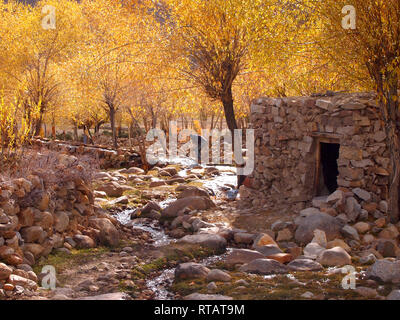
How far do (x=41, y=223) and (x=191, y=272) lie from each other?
264cm

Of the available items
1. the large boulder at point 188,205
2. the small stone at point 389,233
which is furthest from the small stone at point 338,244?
the large boulder at point 188,205

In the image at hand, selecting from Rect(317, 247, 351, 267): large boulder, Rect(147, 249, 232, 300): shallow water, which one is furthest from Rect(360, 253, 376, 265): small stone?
Rect(147, 249, 232, 300): shallow water

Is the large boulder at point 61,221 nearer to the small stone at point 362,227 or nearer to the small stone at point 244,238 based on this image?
the small stone at point 244,238

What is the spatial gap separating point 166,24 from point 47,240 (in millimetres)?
7480

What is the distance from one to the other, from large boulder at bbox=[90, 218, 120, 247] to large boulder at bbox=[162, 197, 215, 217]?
2181 mm

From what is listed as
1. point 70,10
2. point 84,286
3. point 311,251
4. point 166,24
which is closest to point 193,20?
point 166,24

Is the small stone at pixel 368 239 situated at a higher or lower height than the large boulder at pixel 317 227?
lower

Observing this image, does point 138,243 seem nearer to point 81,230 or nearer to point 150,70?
point 81,230

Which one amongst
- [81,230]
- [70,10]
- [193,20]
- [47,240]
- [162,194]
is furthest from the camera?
[70,10]

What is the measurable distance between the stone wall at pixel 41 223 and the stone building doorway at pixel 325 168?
4512 millimetres

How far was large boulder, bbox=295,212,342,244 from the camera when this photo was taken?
8.22m

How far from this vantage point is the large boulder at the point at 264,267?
260 inches

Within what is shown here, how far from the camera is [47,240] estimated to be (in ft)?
24.3
